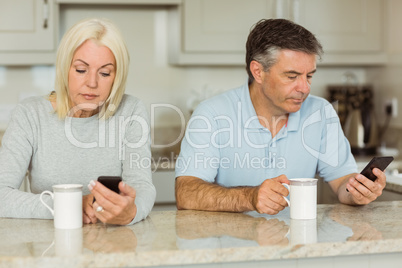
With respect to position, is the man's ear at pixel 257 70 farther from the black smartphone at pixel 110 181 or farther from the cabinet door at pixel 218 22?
the cabinet door at pixel 218 22

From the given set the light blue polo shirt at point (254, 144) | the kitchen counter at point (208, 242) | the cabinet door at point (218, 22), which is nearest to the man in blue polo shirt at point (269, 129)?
the light blue polo shirt at point (254, 144)

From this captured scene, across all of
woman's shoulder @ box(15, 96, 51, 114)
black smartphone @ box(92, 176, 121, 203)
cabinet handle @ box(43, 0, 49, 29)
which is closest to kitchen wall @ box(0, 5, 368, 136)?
cabinet handle @ box(43, 0, 49, 29)

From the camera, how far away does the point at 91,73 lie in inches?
67.1

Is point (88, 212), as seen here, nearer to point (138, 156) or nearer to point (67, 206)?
point (67, 206)

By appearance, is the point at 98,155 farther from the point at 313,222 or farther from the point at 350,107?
the point at 350,107

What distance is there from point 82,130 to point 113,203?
17.9 inches

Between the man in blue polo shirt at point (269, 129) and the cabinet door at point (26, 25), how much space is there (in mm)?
1495

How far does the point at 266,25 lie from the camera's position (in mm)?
2002

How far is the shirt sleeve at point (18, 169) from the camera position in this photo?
5.16ft

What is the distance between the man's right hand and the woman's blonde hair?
0.54 meters

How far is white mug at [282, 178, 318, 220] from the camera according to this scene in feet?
5.07

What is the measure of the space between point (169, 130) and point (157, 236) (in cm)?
226

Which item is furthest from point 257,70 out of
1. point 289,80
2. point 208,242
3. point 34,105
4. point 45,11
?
point 45,11

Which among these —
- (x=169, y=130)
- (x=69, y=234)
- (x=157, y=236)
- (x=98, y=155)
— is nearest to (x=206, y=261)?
(x=157, y=236)
